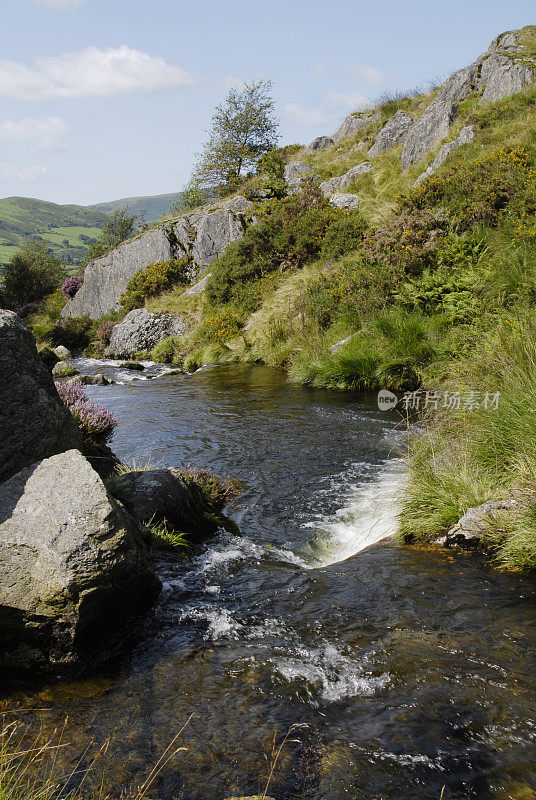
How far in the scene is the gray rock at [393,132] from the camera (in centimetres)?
2744

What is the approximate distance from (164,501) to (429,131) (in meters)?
24.9

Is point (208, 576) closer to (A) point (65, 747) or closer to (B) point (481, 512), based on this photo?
(A) point (65, 747)

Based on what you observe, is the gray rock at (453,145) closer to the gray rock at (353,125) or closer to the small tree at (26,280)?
the gray rock at (353,125)

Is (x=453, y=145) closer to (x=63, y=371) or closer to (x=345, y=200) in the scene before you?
(x=345, y=200)

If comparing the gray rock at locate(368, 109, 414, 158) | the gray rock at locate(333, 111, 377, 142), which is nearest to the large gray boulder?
the gray rock at locate(368, 109, 414, 158)

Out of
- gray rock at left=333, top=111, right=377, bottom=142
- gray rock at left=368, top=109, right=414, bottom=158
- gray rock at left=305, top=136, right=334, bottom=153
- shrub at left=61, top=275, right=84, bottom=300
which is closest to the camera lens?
gray rock at left=368, top=109, right=414, bottom=158

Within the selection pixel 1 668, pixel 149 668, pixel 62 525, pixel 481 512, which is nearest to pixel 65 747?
pixel 149 668

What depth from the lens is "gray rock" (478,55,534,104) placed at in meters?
21.5

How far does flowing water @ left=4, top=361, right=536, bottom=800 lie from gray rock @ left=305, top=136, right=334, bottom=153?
33.5m

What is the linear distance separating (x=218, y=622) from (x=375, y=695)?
50.9 inches

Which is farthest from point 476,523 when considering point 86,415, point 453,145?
point 453,145

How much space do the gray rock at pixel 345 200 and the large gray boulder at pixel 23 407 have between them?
72.4 ft

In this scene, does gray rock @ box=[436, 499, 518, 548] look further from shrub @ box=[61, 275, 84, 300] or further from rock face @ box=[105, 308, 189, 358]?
shrub @ box=[61, 275, 84, 300]

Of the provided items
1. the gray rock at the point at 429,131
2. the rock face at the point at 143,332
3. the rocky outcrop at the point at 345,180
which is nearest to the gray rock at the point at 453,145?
the gray rock at the point at 429,131
